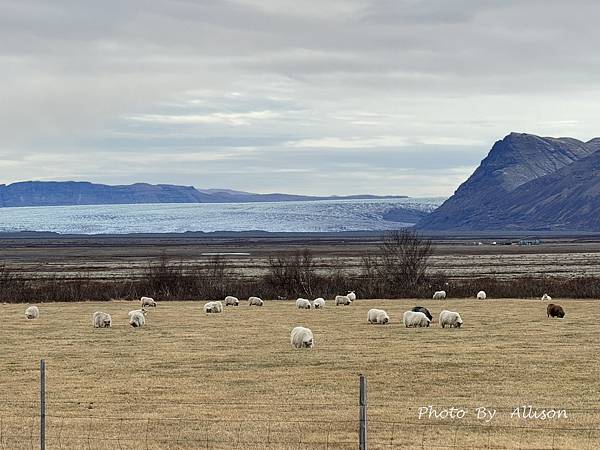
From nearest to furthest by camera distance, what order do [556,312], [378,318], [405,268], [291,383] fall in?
[291,383] < [378,318] < [556,312] < [405,268]

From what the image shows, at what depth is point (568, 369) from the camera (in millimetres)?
23172

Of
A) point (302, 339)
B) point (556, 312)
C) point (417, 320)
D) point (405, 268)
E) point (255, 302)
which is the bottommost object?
point (255, 302)

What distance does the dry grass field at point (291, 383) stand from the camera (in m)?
15.9

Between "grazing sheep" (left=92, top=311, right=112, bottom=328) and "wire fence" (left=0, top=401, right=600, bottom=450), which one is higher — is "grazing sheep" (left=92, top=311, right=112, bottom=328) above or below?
below

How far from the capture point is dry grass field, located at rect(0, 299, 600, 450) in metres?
15.9

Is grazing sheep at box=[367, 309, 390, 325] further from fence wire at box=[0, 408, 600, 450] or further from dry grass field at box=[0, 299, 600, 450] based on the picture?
fence wire at box=[0, 408, 600, 450]

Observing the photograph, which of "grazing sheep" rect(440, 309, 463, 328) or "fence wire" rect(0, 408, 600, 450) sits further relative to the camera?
"grazing sheep" rect(440, 309, 463, 328)

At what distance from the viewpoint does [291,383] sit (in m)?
21.5

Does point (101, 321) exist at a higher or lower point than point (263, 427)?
lower

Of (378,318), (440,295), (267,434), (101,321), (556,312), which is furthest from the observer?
(440,295)

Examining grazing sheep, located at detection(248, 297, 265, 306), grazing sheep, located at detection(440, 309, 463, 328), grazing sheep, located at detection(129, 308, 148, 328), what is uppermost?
grazing sheep, located at detection(440, 309, 463, 328)

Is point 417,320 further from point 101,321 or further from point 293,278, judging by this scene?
point 293,278

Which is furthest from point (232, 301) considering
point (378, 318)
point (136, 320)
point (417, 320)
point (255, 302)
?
point (417, 320)

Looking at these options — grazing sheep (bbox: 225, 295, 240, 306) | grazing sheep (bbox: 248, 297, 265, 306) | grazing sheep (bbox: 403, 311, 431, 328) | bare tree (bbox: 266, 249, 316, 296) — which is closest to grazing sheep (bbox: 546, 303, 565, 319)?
grazing sheep (bbox: 403, 311, 431, 328)
